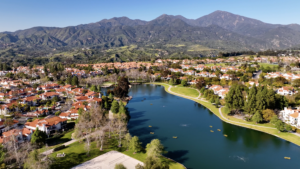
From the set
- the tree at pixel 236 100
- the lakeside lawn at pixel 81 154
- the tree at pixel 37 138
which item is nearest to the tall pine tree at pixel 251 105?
the tree at pixel 236 100

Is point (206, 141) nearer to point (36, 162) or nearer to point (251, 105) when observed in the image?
point (251, 105)

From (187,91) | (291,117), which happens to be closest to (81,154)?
(291,117)

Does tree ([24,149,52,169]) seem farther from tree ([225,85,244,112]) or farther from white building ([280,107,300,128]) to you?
white building ([280,107,300,128])

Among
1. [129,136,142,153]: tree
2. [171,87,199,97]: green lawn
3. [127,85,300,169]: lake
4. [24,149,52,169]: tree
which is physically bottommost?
[127,85,300,169]: lake

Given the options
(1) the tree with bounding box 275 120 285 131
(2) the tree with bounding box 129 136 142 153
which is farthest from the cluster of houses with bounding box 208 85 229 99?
(2) the tree with bounding box 129 136 142 153

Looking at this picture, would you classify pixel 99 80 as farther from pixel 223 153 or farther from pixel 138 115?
pixel 223 153

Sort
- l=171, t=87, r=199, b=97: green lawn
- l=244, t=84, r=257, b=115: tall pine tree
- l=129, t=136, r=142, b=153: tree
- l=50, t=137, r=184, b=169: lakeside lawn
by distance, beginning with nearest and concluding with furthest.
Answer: l=50, t=137, r=184, b=169: lakeside lawn → l=129, t=136, r=142, b=153: tree → l=244, t=84, r=257, b=115: tall pine tree → l=171, t=87, r=199, b=97: green lawn
